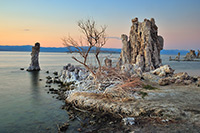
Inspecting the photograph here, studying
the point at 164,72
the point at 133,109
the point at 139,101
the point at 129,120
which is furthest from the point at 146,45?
the point at 129,120

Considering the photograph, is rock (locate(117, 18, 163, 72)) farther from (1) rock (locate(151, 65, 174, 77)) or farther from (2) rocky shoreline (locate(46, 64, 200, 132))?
(2) rocky shoreline (locate(46, 64, 200, 132))

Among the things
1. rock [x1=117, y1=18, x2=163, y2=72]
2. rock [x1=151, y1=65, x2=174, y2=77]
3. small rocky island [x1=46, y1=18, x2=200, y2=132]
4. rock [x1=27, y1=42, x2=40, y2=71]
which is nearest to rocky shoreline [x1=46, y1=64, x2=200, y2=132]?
small rocky island [x1=46, y1=18, x2=200, y2=132]

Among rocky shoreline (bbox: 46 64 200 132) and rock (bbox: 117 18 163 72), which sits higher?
rock (bbox: 117 18 163 72)

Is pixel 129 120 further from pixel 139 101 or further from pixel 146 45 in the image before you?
pixel 146 45

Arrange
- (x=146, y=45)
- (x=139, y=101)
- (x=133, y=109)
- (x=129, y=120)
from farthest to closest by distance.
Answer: (x=146, y=45), (x=139, y=101), (x=133, y=109), (x=129, y=120)

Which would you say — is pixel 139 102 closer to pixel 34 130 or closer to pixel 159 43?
pixel 34 130

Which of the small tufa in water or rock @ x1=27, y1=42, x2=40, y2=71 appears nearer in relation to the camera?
the small tufa in water

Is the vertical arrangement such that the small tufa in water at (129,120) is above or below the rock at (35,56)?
below

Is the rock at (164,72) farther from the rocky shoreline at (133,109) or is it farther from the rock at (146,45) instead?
the rock at (146,45)

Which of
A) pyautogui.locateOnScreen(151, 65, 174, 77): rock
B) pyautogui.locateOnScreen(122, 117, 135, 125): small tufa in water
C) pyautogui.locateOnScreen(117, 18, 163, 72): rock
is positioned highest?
pyautogui.locateOnScreen(117, 18, 163, 72): rock

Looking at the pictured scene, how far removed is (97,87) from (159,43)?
20.2 metres

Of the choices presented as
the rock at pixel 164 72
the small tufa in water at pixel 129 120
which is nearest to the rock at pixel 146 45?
the rock at pixel 164 72

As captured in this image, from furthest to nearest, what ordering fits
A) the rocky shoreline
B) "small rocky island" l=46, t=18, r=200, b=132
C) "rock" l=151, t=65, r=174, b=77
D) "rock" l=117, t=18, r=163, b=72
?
"rock" l=117, t=18, r=163, b=72
"rock" l=151, t=65, r=174, b=77
"small rocky island" l=46, t=18, r=200, b=132
the rocky shoreline

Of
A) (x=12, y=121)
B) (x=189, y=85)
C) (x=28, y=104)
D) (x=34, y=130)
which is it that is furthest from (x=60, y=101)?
(x=189, y=85)
